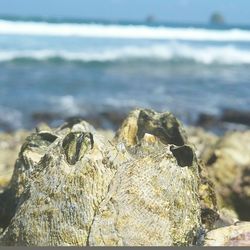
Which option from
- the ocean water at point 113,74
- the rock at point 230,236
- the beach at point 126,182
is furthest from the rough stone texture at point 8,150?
the rock at point 230,236

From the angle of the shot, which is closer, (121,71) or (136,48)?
(121,71)

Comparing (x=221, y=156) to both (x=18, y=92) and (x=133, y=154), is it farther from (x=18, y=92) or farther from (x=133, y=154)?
(x=18, y=92)

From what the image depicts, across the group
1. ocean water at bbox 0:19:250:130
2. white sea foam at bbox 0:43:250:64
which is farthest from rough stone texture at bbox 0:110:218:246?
white sea foam at bbox 0:43:250:64

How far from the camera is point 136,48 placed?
21.1 metres

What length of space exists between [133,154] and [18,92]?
9.66 meters

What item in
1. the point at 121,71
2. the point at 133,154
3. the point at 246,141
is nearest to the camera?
the point at 133,154

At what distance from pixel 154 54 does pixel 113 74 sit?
4460mm

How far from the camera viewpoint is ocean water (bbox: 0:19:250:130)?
11.7 metres

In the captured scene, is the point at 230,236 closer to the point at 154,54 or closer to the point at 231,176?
the point at 231,176

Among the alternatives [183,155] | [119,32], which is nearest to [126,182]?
[183,155]

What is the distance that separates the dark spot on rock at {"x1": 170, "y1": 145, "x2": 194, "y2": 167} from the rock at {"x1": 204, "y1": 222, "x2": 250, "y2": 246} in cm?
36

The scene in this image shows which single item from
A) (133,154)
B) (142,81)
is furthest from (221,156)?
(142,81)

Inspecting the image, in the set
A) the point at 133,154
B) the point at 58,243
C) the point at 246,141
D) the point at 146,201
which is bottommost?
the point at 58,243

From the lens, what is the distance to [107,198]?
2807 millimetres
